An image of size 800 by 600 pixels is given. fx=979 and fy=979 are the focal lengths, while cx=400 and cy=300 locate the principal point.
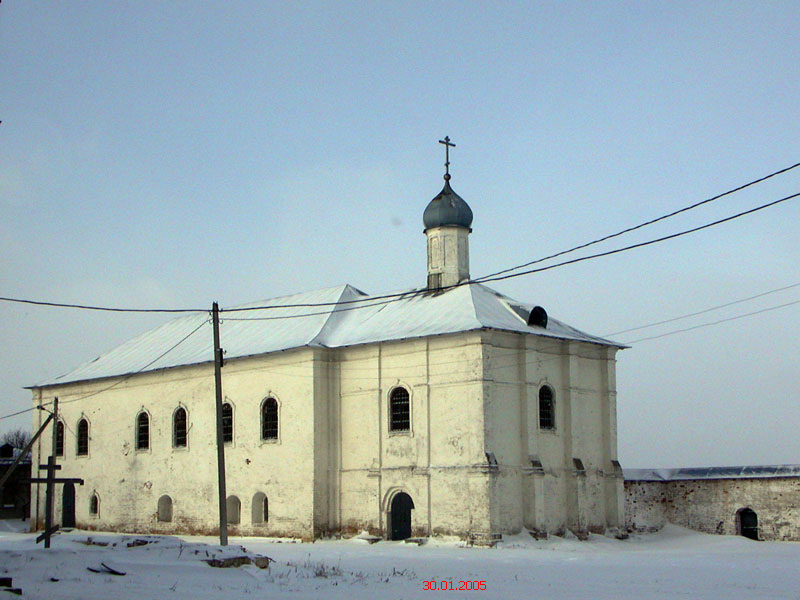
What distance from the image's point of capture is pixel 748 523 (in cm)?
2808

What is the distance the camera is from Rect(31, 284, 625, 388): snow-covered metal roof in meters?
27.1

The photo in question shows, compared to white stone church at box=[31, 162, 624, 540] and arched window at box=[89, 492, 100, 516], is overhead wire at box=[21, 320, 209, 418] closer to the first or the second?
white stone church at box=[31, 162, 624, 540]

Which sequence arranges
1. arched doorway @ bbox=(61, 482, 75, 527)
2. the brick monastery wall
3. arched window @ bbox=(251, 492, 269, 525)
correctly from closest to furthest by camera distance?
1. the brick monastery wall
2. arched window @ bbox=(251, 492, 269, 525)
3. arched doorway @ bbox=(61, 482, 75, 527)

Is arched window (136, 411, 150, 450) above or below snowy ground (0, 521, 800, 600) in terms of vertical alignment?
above

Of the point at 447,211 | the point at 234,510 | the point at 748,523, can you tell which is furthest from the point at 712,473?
the point at 234,510

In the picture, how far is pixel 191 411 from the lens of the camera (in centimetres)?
3225

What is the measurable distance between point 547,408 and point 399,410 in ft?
13.6

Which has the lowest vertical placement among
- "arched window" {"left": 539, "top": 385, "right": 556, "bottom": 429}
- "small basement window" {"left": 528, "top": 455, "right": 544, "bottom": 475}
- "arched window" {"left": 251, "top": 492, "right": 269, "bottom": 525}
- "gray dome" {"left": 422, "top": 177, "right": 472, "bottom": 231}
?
"arched window" {"left": 251, "top": 492, "right": 269, "bottom": 525}

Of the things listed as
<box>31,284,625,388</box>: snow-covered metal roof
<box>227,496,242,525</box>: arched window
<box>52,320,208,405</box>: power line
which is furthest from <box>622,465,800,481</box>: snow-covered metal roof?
<box>52,320,208,405</box>: power line

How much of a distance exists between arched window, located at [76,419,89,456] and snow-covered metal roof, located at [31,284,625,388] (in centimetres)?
170

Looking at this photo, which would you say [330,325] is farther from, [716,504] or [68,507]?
[68,507]

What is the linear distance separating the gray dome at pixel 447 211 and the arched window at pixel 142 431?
12.4 m

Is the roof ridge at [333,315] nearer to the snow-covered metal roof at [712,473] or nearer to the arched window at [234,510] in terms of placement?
the arched window at [234,510]

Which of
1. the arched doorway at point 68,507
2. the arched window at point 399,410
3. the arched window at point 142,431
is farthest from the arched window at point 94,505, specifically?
the arched window at point 399,410
